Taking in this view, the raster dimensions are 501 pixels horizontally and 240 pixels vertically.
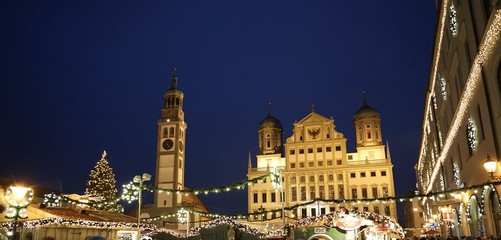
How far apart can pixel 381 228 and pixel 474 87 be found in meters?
7.62

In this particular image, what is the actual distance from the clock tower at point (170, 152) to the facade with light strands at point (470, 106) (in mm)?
46734

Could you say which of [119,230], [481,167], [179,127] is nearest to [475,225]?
[481,167]

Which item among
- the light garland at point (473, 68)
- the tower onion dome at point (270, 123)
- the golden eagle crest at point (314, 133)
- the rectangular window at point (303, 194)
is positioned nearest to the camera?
the light garland at point (473, 68)

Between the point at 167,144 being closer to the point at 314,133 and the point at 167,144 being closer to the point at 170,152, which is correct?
the point at 170,152

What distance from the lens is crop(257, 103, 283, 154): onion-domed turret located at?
81.9 meters

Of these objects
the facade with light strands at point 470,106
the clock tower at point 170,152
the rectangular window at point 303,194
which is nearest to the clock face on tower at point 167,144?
the clock tower at point 170,152

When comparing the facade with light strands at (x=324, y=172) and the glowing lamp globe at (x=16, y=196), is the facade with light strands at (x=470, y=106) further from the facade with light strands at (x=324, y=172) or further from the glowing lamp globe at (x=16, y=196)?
the facade with light strands at (x=324, y=172)

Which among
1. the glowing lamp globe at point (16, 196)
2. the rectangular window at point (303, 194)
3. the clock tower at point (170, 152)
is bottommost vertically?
the glowing lamp globe at point (16, 196)

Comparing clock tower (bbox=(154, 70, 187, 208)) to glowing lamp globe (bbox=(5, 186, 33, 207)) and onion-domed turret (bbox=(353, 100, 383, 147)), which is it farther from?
glowing lamp globe (bbox=(5, 186, 33, 207))

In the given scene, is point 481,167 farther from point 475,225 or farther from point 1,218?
point 1,218

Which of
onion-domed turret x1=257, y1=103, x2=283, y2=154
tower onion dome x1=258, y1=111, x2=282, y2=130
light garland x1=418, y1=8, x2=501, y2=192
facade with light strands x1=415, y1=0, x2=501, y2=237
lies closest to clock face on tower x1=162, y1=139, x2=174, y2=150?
onion-domed turret x1=257, y1=103, x2=283, y2=154

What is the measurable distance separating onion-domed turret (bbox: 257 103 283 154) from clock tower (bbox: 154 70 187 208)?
52.4 ft

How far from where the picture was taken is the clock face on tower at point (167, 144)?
236 feet

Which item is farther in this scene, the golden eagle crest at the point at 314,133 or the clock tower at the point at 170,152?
the golden eagle crest at the point at 314,133
